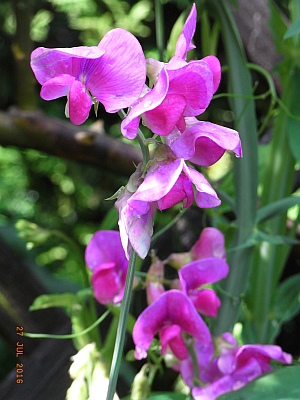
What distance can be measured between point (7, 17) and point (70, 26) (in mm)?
170

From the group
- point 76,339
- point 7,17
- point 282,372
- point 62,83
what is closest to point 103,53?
point 62,83

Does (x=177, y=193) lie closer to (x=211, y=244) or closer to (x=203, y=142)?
(x=203, y=142)

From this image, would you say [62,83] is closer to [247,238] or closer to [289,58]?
[247,238]

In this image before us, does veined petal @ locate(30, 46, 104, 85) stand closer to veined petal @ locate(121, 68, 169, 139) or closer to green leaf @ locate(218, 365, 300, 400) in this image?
veined petal @ locate(121, 68, 169, 139)

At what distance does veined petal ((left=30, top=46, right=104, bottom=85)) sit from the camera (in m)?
0.33

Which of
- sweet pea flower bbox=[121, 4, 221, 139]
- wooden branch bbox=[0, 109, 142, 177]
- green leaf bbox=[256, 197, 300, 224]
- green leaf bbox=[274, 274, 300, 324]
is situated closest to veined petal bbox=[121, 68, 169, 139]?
sweet pea flower bbox=[121, 4, 221, 139]

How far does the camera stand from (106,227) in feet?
2.55

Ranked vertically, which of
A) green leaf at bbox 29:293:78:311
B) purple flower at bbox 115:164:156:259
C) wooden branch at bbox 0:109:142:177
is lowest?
wooden branch at bbox 0:109:142:177

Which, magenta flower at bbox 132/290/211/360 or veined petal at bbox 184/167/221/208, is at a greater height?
veined petal at bbox 184/167/221/208

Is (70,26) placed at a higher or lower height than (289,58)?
lower

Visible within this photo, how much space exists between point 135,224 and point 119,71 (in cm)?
8

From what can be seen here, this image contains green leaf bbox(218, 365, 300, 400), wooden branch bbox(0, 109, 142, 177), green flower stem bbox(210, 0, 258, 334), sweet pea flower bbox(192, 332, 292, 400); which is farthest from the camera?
wooden branch bbox(0, 109, 142, 177)

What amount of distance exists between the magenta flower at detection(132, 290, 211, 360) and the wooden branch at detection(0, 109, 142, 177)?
0.51 metres

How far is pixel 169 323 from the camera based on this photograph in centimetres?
52
